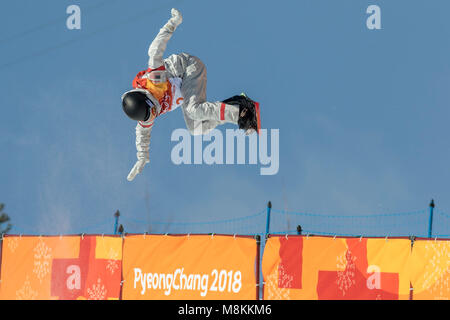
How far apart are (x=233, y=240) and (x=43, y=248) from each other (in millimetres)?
3865

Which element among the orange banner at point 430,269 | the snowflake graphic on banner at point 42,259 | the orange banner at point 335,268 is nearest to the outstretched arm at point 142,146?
the orange banner at point 335,268

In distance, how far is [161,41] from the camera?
806cm

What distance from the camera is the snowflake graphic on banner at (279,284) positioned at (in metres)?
10.5

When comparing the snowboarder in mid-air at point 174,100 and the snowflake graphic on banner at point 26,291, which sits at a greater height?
the snowboarder in mid-air at point 174,100

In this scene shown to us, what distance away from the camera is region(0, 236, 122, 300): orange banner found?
1192cm

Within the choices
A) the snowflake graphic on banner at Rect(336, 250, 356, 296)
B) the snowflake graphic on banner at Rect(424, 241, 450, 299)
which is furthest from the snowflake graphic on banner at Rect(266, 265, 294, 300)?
the snowflake graphic on banner at Rect(424, 241, 450, 299)

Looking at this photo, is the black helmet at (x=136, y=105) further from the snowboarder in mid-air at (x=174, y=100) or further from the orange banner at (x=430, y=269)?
the orange banner at (x=430, y=269)

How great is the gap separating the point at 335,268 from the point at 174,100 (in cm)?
374

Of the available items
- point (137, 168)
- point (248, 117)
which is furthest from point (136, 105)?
point (248, 117)

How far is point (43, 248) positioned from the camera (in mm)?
12680

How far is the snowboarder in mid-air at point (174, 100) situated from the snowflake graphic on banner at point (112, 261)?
376 cm

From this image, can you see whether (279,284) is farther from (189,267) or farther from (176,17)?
(176,17)

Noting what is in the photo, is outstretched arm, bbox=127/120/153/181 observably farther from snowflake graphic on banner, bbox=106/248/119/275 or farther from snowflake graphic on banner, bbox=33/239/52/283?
snowflake graphic on banner, bbox=33/239/52/283
